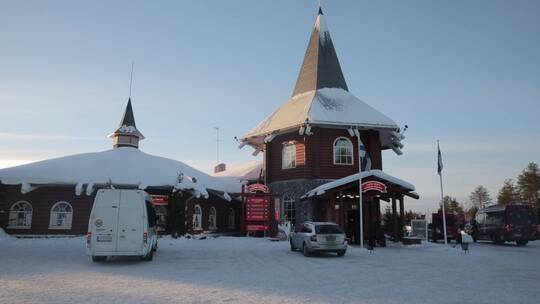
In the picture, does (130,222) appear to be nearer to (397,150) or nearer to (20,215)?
(20,215)

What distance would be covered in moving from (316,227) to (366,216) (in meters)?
10.7

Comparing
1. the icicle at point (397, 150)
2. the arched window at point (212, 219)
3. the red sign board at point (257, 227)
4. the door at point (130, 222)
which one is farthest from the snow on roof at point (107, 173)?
the icicle at point (397, 150)

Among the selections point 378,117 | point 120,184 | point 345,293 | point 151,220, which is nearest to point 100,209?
point 151,220

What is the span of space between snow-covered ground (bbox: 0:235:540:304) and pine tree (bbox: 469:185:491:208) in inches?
3807

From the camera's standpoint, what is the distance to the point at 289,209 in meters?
29.5

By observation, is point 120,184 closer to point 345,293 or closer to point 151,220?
point 151,220

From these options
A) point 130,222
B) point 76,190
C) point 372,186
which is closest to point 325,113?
point 372,186

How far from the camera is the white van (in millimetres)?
14602

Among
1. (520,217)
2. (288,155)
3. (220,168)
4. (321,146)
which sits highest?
(220,168)

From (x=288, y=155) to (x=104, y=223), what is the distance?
1707cm

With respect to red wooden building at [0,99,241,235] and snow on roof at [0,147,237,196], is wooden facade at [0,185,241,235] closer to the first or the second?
red wooden building at [0,99,241,235]

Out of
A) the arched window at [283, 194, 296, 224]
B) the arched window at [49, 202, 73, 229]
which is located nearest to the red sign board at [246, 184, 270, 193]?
the arched window at [283, 194, 296, 224]

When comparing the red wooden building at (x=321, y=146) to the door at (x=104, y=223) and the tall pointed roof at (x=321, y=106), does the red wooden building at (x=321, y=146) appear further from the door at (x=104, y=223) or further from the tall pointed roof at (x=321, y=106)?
the door at (x=104, y=223)

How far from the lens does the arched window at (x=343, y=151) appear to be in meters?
28.9
